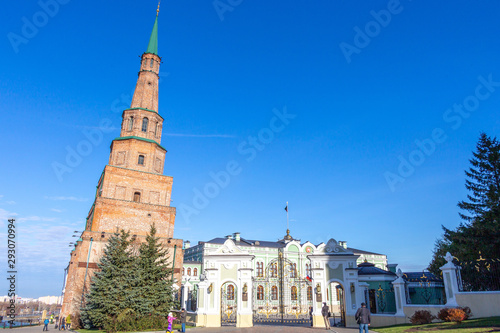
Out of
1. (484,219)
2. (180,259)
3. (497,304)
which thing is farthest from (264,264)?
(497,304)

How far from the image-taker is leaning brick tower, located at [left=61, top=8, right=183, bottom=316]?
2409cm

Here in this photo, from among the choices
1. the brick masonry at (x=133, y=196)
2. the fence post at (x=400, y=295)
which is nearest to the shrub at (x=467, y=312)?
the fence post at (x=400, y=295)

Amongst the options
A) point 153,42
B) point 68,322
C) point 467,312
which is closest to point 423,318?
point 467,312

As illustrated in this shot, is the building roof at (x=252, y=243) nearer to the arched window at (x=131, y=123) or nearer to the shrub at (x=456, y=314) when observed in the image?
the arched window at (x=131, y=123)

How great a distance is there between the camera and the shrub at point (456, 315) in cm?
1230

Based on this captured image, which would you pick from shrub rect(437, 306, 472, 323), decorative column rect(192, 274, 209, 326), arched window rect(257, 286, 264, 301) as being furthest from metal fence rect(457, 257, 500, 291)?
arched window rect(257, 286, 264, 301)

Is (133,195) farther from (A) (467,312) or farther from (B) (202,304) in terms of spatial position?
(A) (467,312)

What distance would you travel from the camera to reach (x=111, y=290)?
18375 millimetres

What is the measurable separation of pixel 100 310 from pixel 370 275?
15.8 metres

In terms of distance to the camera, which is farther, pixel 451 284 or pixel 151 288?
pixel 151 288

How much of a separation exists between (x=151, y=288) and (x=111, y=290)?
2.25 m

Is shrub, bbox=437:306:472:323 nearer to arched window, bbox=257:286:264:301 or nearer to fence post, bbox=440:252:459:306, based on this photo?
fence post, bbox=440:252:459:306

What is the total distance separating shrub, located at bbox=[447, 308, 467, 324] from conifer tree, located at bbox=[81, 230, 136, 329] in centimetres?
1566

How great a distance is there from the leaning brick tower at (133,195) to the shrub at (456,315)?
1957cm
